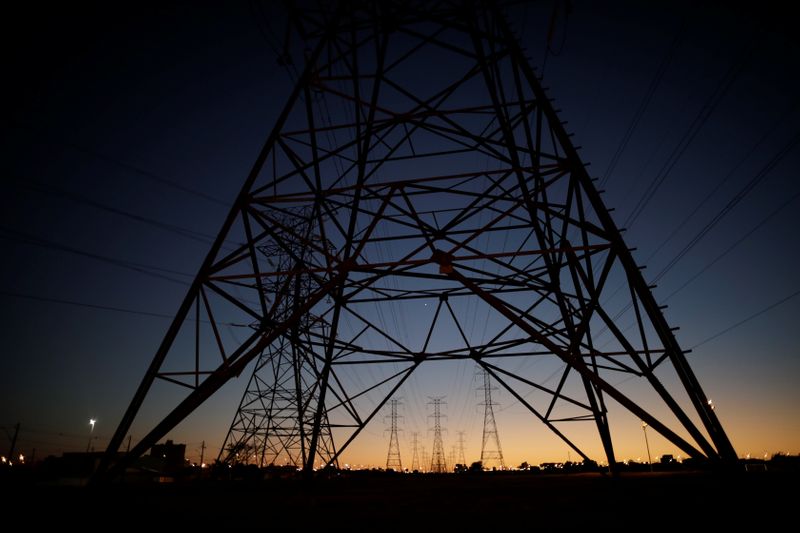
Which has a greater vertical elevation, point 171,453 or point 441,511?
point 171,453

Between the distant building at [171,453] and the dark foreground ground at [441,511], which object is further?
the distant building at [171,453]

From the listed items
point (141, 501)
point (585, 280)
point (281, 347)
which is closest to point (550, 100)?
point (585, 280)

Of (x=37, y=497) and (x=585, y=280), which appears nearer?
(x=37, y=497)

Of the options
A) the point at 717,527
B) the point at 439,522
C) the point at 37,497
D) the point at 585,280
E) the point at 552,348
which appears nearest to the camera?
the point at 717,527

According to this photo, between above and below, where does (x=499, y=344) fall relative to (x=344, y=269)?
below

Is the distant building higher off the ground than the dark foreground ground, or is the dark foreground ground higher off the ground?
the distant building

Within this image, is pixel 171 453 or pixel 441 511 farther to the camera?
pixel 171 453

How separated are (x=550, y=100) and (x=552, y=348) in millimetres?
5203

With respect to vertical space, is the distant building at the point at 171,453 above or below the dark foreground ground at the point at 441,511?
above

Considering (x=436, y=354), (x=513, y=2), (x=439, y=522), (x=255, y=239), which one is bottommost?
(x=439, y=522)

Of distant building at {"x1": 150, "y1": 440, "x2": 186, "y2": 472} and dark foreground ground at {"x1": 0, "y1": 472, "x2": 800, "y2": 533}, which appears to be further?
distant building at {"x1": 150, "y1": 440, "x2": 186, "y2": 472}

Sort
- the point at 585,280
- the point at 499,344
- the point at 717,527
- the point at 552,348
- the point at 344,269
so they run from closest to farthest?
the point at 717,527, the point at 552,348, the point at 344,269, the point at 585,280, the point at 499,344

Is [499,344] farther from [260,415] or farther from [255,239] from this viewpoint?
[260,415]

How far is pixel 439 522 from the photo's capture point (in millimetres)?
2805
